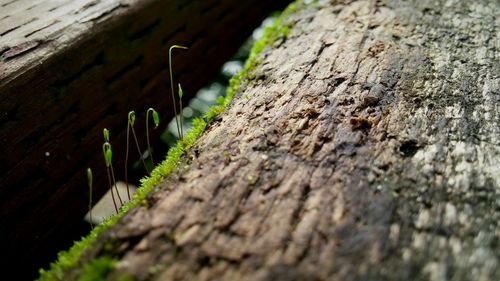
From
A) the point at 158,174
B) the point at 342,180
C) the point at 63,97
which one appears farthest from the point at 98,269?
the point at 63,97

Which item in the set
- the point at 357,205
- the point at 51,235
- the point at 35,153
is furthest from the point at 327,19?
the point at 51,235

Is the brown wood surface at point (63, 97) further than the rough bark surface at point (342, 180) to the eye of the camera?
Yes

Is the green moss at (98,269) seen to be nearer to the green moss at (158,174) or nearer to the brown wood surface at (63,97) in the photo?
the green moss at (158,174)

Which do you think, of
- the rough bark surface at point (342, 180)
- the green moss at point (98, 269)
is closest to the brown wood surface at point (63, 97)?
the rough bark surface at point (342, 180)

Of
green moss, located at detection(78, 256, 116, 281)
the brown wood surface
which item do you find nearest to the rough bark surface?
green moss, located at detection(78, 256, 116, 281)

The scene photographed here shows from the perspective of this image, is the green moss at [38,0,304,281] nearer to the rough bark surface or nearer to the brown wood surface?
the rough bark surface

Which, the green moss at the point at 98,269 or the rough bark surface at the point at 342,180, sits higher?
the green moss at the point at 98,269

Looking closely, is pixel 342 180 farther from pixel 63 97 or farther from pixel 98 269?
pixel 63 97
